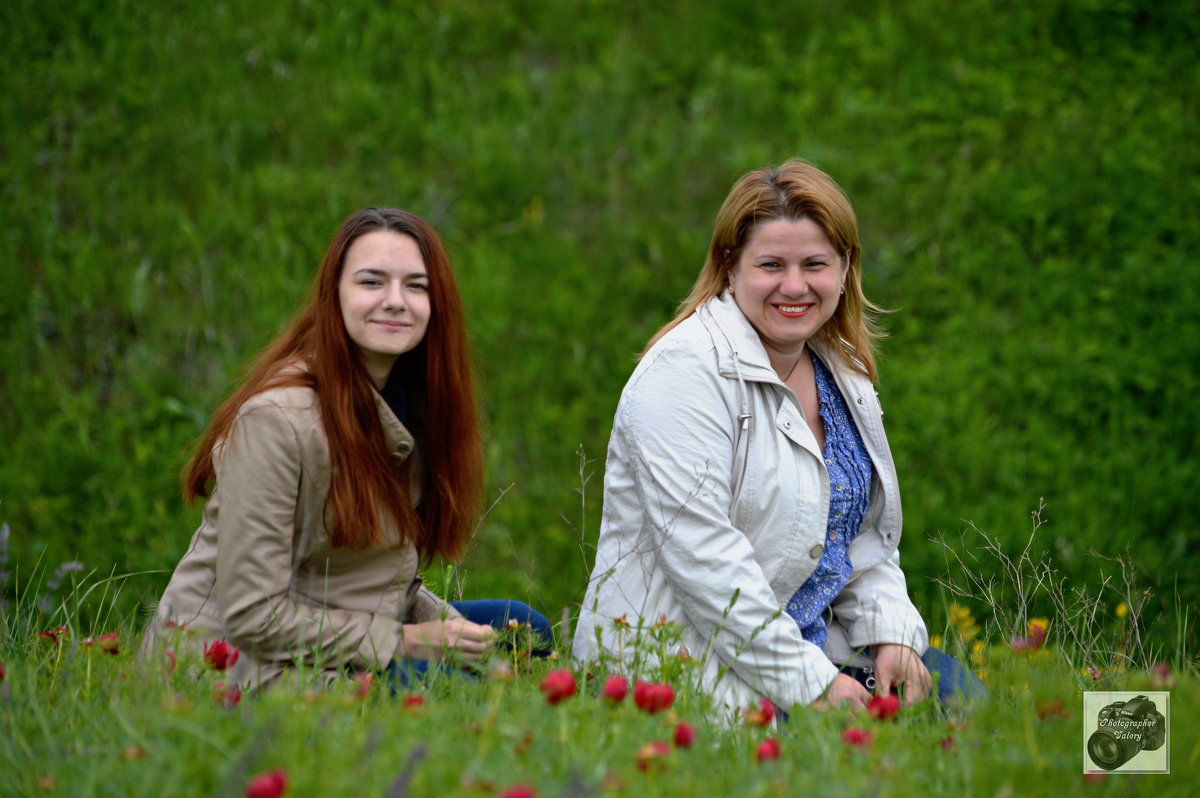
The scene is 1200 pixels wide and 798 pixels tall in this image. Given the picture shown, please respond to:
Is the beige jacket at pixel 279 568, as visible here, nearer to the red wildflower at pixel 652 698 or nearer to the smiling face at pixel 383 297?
the smiling face at pixel 383 297

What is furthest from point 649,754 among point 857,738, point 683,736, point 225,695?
point 225,695

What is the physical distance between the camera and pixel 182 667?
6.70ft

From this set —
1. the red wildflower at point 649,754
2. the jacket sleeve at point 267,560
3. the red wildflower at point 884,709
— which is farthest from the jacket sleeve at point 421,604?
the red wildflower at point 649,754

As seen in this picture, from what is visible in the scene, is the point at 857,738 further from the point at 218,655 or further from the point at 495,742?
the point at 218,655

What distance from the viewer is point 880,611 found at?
296 cm

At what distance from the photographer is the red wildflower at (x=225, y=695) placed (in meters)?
2.06

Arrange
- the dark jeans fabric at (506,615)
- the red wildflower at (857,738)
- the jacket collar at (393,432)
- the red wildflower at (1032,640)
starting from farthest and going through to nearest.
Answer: the dark jeans fabric at (506,615)
the jacket collar at (393,432)
the red wildflower at (1032,640)
the red wildflower at (857,738)

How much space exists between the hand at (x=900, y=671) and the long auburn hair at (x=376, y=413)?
1.13 metres

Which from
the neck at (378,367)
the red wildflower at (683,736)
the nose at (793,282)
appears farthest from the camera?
the nose at (793,282)

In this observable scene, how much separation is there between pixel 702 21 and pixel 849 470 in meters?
5.74

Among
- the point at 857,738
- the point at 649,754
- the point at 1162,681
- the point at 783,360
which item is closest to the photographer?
the point at 649,754

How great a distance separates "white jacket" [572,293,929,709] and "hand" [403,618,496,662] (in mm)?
277

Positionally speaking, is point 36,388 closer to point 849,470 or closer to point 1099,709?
point 849,470

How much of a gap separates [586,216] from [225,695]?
17.5 ft
